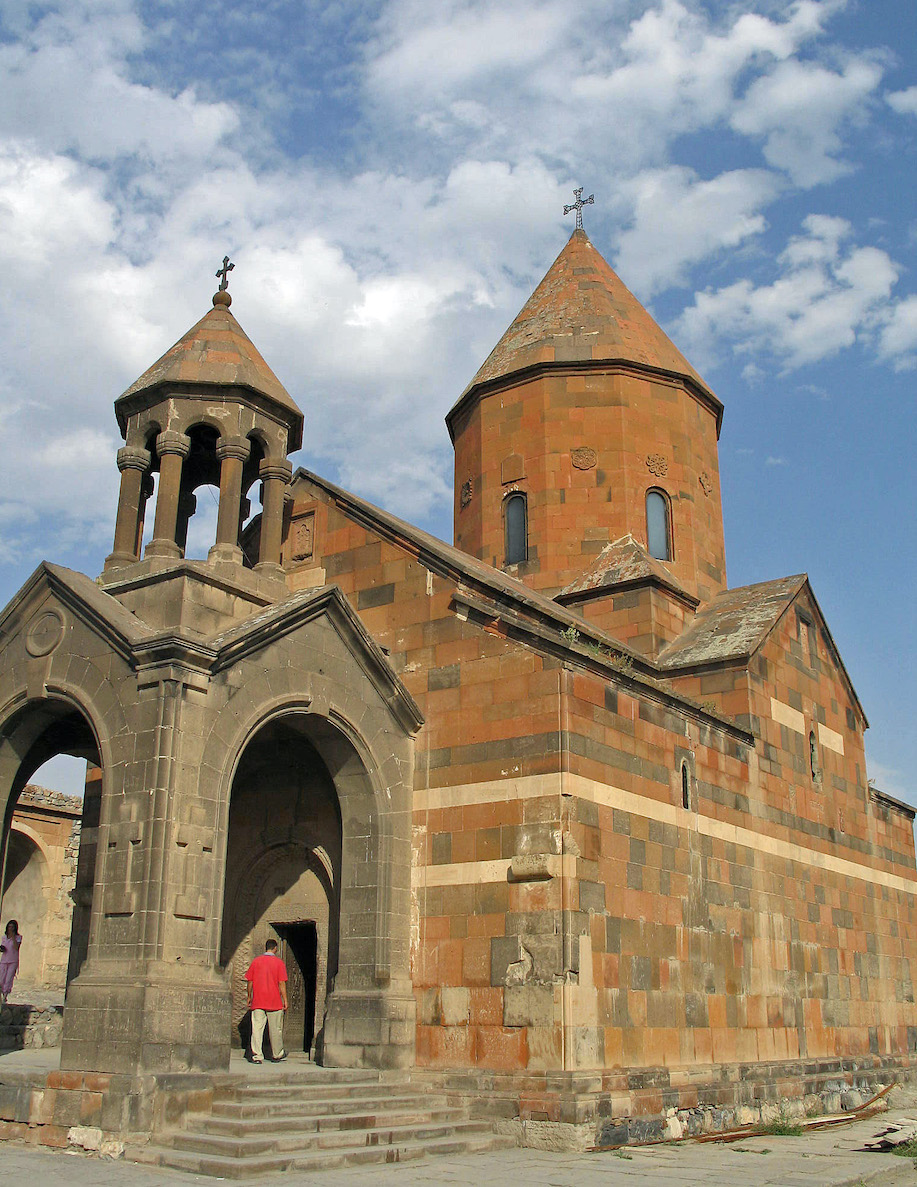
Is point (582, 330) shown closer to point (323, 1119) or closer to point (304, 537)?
point (304, 537)

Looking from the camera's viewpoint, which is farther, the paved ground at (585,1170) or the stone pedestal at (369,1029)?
the stone pedestal at (369,1029)

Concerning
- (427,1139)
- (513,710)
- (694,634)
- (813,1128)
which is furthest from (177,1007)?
(694,634)

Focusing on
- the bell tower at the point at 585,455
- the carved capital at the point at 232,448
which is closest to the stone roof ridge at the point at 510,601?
the carved capital at the point at 232,448

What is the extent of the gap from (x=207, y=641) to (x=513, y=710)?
325 centimetres

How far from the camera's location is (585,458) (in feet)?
60.0

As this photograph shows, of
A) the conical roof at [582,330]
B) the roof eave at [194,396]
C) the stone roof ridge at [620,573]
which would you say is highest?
the conical roof at [582,330]

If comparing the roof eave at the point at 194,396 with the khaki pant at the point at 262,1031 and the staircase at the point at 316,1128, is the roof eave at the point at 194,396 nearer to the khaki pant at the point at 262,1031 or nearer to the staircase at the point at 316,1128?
the khaki pant at the point at 262,1031

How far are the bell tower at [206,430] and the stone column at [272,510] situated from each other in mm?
12

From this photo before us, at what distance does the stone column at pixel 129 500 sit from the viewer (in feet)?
42.9

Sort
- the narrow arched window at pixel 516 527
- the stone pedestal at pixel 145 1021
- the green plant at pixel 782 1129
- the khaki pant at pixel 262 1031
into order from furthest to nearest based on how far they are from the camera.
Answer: the narrow arched window at pixel 516 527 → the green plant at pixel 782 1129 → the khaki pant at pixel 262 1031 → the stone pedestal at pixel 145 1021

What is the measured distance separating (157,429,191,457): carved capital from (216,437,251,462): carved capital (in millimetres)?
359

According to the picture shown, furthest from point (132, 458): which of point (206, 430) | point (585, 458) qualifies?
point (585, 458)

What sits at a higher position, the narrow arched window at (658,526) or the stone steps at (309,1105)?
the narrow arched window at (658,526)

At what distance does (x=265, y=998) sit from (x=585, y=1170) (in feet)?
12.0
